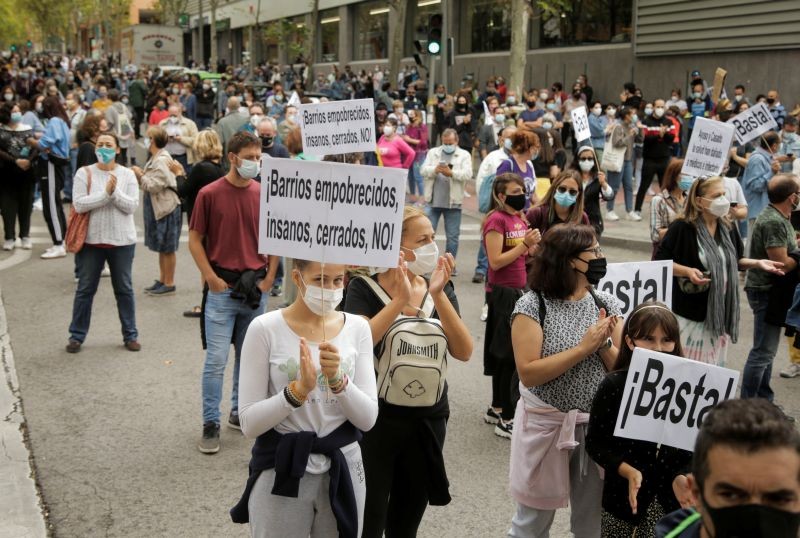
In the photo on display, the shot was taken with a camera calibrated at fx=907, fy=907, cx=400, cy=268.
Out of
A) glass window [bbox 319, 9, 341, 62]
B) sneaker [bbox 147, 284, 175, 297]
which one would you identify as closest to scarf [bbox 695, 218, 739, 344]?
sneaker [bbox 147, 284, 175, 297]

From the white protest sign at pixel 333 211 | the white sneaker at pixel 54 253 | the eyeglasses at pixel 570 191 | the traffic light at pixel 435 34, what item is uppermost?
the traffic light at pixel 435 34

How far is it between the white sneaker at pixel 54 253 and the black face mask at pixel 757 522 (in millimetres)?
11646

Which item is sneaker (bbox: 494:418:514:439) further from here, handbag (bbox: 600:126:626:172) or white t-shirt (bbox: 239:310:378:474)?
handbag (bbox: 600:126:626:172)

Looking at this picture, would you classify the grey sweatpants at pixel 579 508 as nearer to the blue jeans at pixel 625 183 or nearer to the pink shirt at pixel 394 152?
the pink shirt at pixel 394 152

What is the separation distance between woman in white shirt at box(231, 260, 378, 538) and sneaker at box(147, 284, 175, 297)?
7.21m

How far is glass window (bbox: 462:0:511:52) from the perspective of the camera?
1382 inches

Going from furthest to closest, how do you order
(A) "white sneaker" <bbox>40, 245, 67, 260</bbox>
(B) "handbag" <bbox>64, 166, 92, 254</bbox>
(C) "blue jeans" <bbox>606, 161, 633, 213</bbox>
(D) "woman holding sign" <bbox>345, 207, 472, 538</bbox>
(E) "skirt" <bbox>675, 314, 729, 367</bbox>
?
(C) "blue jeans" <bbox>606, 161, 633, 213</bbox>
(A) "white sneaker" <bbox>40, 245, 67, 260</bbox>
(B) "handbag" <bbox>64, 166, 92, 254</bbox>
(E) "skirt" <bbox>675, 314, 729, 367</bbox>
(D) "woman holding sign" <bbox>345, 207, 472, 538</bbox>

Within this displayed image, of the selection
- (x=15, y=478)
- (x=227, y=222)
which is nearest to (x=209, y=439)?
(x=15, y=478)

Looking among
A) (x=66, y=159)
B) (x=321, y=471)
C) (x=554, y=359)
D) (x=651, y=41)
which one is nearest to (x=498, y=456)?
(x=554, y=359)

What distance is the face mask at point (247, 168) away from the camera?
19.6 feet

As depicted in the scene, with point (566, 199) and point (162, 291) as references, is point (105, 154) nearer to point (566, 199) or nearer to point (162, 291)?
point (162, 291)

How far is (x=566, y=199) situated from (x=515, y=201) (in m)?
0.38

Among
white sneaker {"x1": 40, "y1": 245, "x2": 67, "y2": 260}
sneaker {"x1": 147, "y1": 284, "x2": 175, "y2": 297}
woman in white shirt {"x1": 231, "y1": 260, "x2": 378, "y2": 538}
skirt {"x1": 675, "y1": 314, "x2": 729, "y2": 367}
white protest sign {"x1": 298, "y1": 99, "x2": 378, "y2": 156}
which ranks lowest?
sneaker {"x1": 147, "y1": 284, "x2": 175, "y2": 297}

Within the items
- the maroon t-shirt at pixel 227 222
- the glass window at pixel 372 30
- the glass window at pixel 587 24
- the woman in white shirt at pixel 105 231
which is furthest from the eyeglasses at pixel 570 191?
the glass window at pixel 372 30
